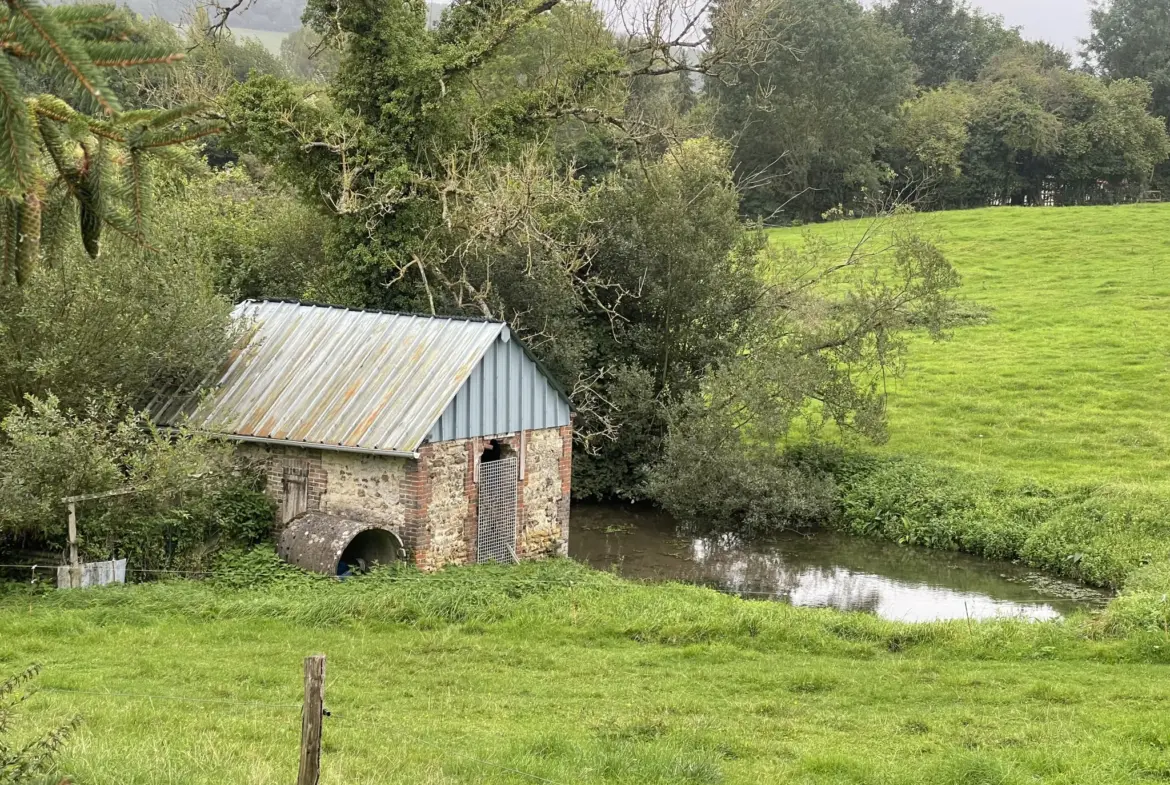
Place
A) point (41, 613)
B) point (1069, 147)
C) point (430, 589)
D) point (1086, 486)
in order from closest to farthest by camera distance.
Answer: point (41, 613) < point (430, 589) < point (1086, 486) < point (1069, 147)

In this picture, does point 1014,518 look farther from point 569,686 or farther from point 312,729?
point 312,729

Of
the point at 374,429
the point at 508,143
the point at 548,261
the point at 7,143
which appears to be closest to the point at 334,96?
the point at 508,143

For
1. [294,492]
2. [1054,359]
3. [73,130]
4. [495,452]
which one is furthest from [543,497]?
[1054,359]

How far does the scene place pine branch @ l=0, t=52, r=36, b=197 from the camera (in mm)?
3766

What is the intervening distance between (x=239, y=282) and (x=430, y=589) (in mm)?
16903

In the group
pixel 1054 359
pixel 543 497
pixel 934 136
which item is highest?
pixel 934 136

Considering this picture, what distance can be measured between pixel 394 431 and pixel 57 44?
15437mm

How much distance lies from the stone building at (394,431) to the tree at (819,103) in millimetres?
37873

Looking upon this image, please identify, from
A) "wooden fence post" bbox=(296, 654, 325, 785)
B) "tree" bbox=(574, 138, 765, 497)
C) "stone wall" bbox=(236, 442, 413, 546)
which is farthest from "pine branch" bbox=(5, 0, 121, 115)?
"tree" bbox=(574, 138, 765, 497)

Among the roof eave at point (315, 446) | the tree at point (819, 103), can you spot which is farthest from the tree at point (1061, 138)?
the roof eave at point (315, 446)

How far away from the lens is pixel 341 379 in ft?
67.2

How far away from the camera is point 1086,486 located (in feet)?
86.9

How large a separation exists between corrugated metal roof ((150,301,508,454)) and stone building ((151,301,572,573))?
0.03 meters

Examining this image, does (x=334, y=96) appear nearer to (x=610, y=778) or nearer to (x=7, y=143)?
(x=610, y=778)
